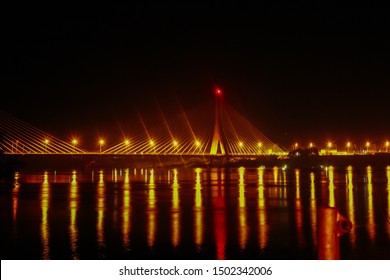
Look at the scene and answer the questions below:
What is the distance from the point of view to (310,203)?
680 inches

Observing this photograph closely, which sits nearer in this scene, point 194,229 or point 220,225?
point 194,229

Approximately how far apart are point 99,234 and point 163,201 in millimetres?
8085

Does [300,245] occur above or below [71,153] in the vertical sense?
below

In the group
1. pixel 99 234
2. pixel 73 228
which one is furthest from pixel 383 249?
pixel 73 228

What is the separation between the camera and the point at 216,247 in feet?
28.7

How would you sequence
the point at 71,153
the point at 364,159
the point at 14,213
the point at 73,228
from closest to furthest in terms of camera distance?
the point at 73,228, the point at 14,213, the point at 71,153, the point at 364,159

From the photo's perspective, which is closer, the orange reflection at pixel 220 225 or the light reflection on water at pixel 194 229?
the light reflection on water at pixel 194 229

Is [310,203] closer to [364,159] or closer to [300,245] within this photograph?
[300,245]

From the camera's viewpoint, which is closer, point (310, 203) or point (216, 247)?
point (216, 247)

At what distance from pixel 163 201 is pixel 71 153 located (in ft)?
168

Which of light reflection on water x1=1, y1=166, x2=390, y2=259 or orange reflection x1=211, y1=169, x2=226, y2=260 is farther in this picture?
orange reflection x1=211, y1=169, x2=226, y2=260

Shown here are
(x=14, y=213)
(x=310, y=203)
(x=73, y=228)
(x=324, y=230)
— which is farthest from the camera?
(x=310, y=203)

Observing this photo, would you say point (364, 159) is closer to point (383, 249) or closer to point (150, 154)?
point (150, 154)
